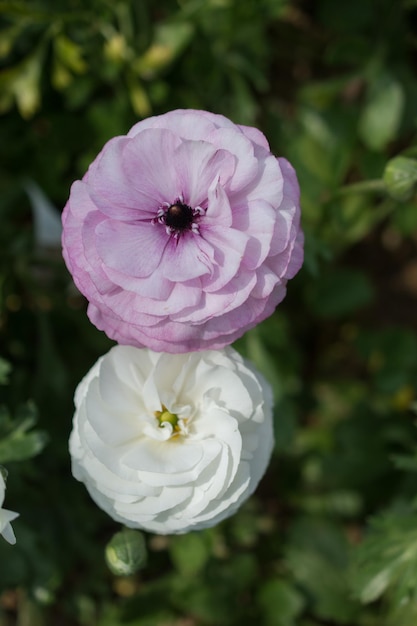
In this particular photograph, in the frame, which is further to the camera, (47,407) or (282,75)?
(282,75)

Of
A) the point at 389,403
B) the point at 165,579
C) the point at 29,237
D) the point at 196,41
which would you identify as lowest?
the point at 165,579

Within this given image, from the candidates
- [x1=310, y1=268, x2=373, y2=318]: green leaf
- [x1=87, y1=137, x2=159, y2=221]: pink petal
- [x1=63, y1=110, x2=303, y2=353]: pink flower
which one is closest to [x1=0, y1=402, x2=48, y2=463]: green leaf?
[x1=63, y1=110, x2=303, y2=353]: pink flower

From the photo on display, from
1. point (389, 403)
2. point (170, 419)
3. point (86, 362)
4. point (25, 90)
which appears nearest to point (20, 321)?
point (86, 362)

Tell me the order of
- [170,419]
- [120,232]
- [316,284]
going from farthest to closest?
[316,284] < [170,419] < [120,232]

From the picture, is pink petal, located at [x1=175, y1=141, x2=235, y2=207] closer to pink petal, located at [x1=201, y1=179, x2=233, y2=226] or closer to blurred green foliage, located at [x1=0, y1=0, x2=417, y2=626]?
pink petal, located at [x1=201, y1=179, x2=233, y2=226]

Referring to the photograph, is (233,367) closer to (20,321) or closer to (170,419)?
(170,419)

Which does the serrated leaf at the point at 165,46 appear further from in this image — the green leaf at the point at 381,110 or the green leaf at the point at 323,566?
the green leaf at the point at 323,566

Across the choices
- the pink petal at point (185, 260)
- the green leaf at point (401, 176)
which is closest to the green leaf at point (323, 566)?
A: the green leaf at point (401, 176)
